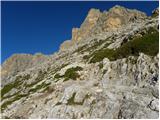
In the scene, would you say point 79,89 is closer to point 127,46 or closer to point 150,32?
point 127,46

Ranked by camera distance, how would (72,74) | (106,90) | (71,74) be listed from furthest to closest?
1. (71,74)
2. (72,74)
3. (106,90)

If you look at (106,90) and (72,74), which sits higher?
(72,74)

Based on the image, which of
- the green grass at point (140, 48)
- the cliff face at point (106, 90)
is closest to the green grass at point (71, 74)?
the cliff face at point (106, 90)

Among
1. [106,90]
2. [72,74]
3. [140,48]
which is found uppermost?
[140,48]

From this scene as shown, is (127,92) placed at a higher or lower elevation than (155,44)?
lower

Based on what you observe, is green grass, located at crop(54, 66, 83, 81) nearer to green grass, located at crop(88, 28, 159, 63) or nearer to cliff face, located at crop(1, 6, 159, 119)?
cliff face, located at crop(1, 6, 159, 119)

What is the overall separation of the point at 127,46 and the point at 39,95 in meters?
12.6

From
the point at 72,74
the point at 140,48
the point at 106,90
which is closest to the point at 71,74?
the point at 72,74

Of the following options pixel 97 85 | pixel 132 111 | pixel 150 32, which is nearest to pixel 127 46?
pixel 150 32

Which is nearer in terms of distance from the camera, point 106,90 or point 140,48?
→ point 106,90

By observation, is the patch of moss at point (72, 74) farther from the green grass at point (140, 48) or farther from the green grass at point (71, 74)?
the green grass at point (140, 48)

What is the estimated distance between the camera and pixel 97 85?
40031 millimetres

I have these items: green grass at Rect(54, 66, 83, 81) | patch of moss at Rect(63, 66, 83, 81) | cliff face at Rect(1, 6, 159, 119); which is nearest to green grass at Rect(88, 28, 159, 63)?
cliff face at Rect(1, 6, 159, 119)

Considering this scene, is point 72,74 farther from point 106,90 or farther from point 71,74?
point 106,90
